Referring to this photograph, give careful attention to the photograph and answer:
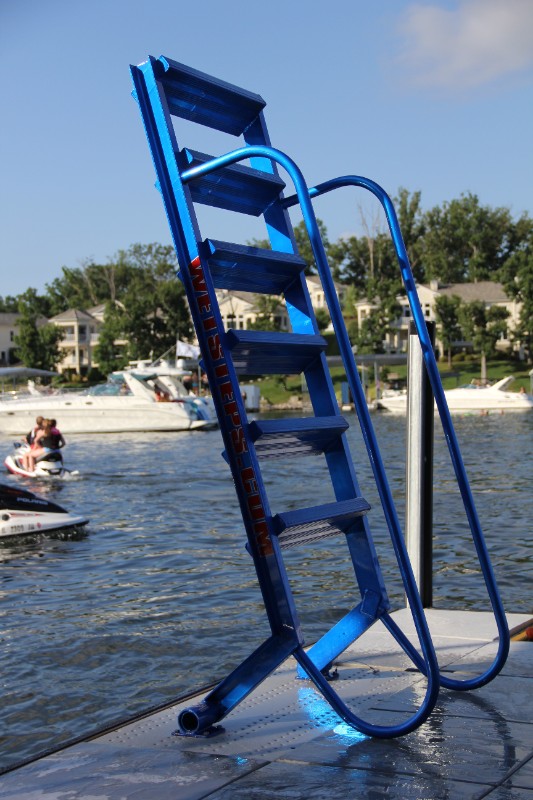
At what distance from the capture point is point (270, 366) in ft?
19.0

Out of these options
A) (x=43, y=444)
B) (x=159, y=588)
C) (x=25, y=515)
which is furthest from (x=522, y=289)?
(x=159, y=588)

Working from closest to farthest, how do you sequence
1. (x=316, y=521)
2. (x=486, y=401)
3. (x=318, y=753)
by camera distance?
(x=318, y=753) < (x=316, y=521) < (x=486, y=401)

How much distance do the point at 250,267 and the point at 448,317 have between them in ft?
319

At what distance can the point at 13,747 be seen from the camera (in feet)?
26.6

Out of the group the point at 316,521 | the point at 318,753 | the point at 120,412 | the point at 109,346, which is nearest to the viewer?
the point at 318,753

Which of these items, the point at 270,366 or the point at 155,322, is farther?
the point at 155,322

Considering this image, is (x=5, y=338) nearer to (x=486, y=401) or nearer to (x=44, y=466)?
(x=486, y=401)

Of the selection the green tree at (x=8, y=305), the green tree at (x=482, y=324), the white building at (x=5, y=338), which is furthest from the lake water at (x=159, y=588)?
the green tree at (x=8, y=305)

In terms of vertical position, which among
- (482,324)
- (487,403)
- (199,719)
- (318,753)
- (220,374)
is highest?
(482,324)

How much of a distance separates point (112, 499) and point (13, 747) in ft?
65.4

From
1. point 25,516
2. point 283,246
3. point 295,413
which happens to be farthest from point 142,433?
point 283,246

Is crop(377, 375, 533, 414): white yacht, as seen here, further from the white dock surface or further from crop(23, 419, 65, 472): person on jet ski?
the white dock surface

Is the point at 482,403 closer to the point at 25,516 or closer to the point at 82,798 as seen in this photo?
the point at 25,516

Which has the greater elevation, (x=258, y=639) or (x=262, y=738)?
(x=262, y=738)
